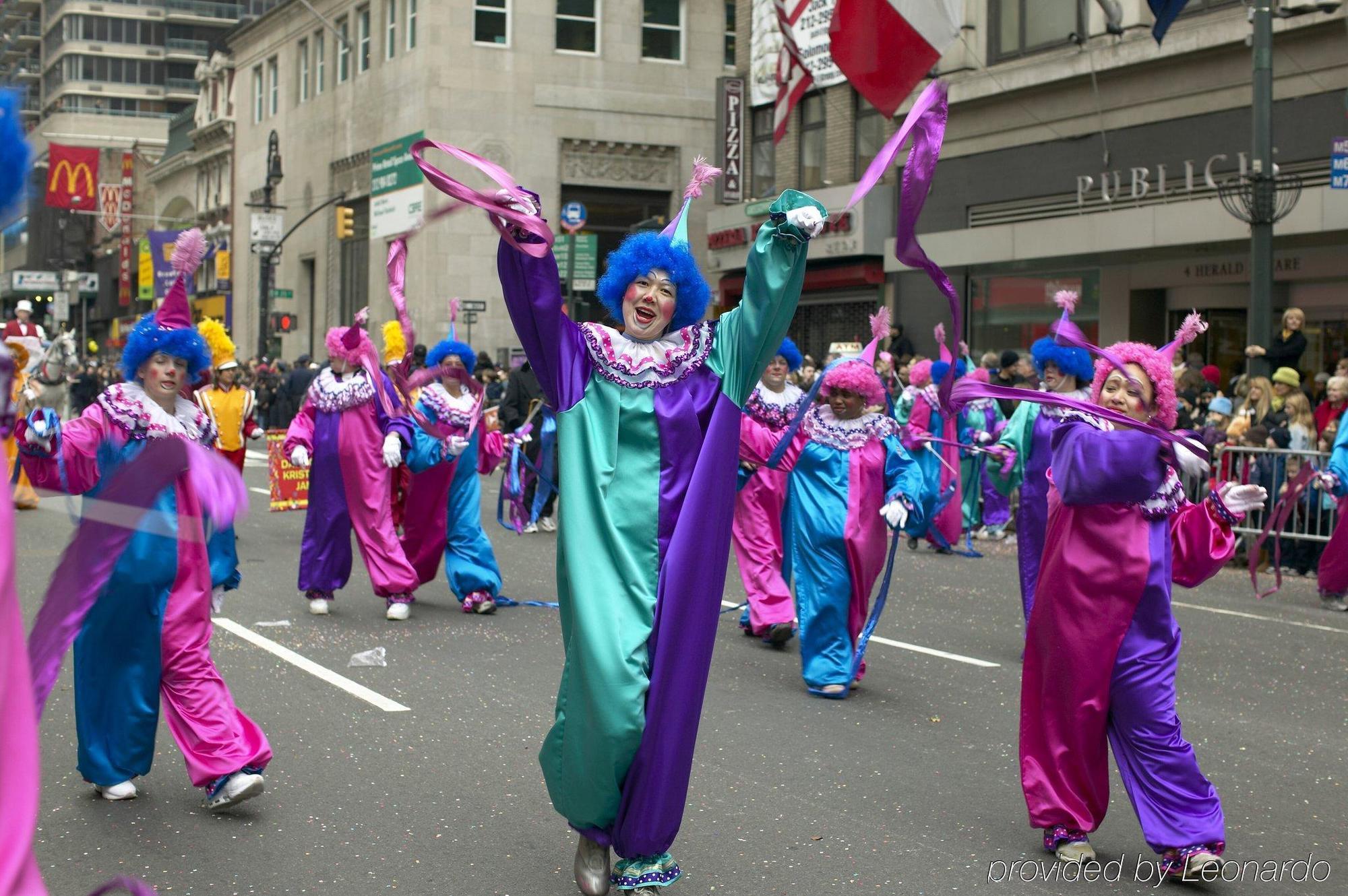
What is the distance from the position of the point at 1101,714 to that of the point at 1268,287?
10730 mm

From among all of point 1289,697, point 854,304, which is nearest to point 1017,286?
point 854,304

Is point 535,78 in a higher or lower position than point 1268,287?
higher

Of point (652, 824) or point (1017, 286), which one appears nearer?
point (652, 824)

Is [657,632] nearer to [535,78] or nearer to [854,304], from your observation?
[854,304]

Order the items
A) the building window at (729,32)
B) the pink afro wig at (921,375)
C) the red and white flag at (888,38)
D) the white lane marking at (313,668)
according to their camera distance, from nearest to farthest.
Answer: the white lane marking at (313,668) < the red and white flag at (888,38) < the pink afro wig at (921,375) < the building window at (729,32)

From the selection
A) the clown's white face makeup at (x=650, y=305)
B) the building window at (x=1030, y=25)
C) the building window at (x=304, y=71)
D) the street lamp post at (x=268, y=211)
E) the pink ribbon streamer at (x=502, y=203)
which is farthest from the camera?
the building window at (x=304, y=71)

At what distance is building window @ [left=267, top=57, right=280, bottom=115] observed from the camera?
162ft

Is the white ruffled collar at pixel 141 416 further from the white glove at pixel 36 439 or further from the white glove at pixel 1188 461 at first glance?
the white glove at pixel 1188 461

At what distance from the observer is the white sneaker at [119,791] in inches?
216

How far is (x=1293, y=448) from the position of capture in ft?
41.1

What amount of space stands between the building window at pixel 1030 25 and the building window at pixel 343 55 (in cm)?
2368

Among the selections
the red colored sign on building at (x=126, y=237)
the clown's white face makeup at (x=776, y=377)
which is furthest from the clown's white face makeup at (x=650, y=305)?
the red colored sign on building at (x=126, y=237)

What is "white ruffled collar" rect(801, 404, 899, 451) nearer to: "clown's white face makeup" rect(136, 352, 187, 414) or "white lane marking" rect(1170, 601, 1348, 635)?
"white lane marking" rect(1170, 601, 1348, 635)

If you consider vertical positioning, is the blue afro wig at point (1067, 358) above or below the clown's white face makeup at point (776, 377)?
above
